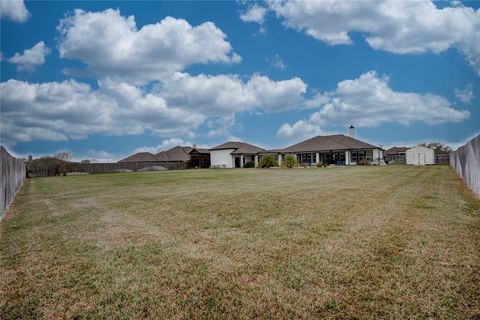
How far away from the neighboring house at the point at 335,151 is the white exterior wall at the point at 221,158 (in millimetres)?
9431

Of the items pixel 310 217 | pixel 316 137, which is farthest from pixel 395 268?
pixel 316 137

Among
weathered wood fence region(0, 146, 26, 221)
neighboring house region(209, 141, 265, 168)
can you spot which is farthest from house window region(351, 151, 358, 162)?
weathered wood fence region(0, 146, 26, 221)

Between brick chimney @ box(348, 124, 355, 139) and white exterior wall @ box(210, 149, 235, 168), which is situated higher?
brick chimney @ box(348, 124, 355, 139)

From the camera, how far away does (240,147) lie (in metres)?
60.5

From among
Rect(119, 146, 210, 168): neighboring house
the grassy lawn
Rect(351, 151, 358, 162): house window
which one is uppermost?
Rect(119, 146, 210, 168): neighboring house

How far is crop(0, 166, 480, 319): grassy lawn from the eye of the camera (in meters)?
3.25

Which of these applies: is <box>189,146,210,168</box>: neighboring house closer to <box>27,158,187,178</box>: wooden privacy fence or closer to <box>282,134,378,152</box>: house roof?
<box>27,158,187,178</box>: wooden privacy fence

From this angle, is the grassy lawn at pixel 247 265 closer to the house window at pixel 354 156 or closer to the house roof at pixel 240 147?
the house window at pixel 354 156

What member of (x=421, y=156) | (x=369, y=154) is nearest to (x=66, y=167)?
→ (x=369, y=154)

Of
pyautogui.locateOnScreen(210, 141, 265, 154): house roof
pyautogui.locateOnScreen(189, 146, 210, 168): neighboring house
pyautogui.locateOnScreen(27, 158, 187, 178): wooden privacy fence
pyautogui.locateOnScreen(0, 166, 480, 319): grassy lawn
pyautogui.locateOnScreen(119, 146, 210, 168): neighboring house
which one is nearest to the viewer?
pyautogui.locateOnScreen(0, 166, 480, 319): grassy lawn

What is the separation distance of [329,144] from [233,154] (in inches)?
691

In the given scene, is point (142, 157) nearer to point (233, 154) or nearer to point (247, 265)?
point (233, 154)

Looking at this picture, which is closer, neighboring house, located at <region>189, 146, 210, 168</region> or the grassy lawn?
the grassy lawn

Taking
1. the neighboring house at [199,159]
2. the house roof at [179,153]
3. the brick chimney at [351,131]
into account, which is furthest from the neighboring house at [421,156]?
the house roof at [179,153]
